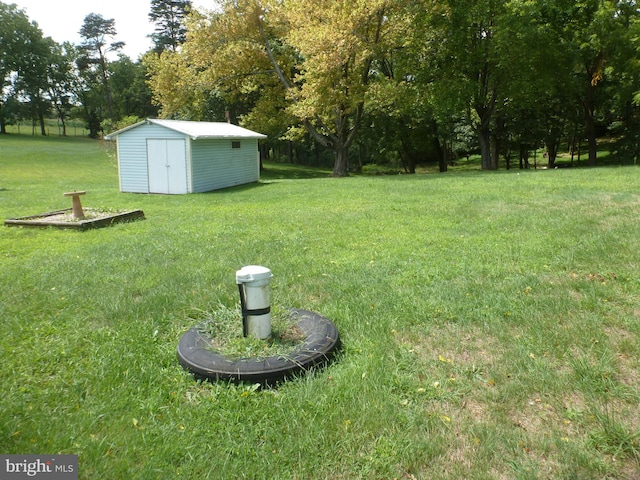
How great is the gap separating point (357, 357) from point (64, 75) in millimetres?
62289

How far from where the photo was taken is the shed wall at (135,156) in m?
14.4

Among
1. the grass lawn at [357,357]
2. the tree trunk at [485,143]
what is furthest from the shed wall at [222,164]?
the tree trunk at [485,143]

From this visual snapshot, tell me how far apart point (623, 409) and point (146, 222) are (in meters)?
7.90

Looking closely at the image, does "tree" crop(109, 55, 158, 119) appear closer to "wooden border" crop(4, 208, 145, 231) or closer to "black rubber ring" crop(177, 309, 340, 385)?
"wooden border" crop(4, 208, 145, 231)

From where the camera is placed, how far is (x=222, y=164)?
1628 centimetres

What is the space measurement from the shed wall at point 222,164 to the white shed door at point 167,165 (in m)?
0.34

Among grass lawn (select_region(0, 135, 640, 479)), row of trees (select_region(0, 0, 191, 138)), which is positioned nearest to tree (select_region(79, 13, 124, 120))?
row of trees (select_region(0, 0, 191, 138))

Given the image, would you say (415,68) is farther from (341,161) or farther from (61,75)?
(61,75)

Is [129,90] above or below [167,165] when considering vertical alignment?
above

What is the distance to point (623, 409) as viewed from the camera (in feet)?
7.68

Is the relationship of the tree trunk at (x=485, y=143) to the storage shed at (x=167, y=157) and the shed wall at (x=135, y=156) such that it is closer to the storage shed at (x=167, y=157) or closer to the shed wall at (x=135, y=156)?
the storage shed at (x=167, y=157)

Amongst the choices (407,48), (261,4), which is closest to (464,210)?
(407,48)

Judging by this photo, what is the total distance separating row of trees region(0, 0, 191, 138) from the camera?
47875 millimetres

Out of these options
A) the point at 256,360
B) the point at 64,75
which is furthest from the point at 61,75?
the point at 256,360
